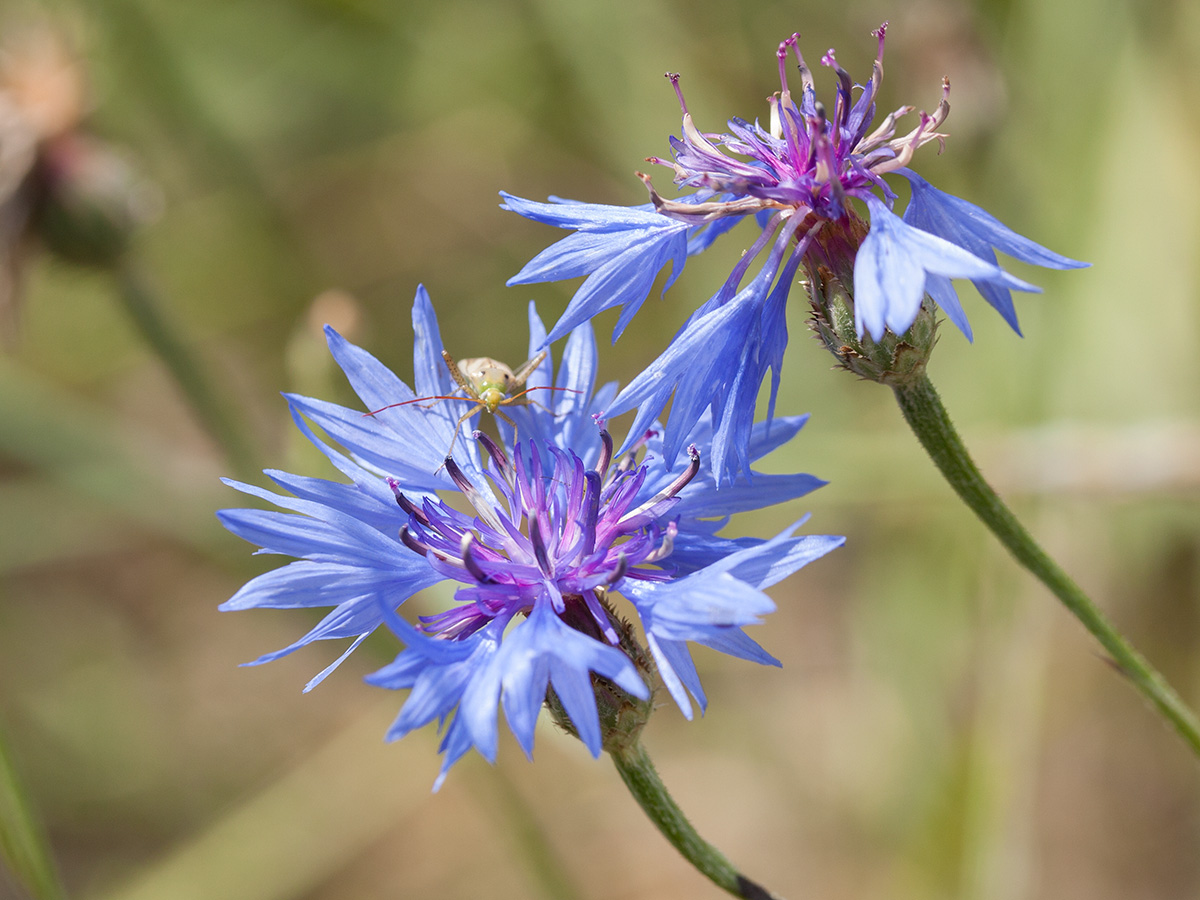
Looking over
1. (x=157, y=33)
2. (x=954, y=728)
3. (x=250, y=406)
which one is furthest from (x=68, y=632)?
(x=954, y=728)

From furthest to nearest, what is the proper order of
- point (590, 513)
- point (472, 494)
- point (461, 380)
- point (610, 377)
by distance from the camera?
point (610, 377)
point (461, 380)
point (472, 494)
point (590, 513)

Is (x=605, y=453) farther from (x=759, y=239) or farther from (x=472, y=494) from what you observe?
(x=759, y=239)

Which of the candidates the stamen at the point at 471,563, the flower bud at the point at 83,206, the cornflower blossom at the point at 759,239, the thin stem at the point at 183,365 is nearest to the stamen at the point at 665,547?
the cornflower blossom at the point at 759,239

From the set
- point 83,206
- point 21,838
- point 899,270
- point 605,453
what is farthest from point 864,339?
point 83,206

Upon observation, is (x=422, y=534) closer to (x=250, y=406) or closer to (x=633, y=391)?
(x=633, y=391)

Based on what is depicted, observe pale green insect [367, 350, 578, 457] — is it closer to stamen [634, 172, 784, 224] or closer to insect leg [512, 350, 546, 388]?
insect leg [512, 350, 546, 388]

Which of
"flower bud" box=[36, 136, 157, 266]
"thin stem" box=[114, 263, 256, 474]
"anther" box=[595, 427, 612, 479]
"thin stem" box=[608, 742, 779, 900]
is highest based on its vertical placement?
"flower bud" box=[36, 136, 157, 266]

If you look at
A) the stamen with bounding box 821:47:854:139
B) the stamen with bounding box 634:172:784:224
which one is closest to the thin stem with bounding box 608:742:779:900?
the stamen with bounding box 634:172:784:224
